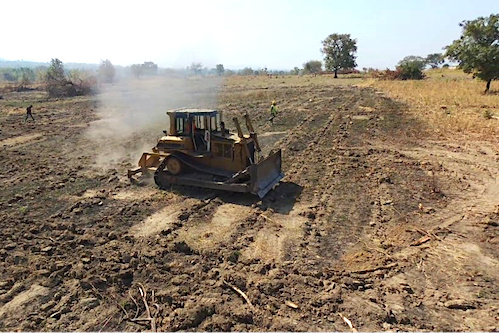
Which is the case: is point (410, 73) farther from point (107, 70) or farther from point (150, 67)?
point (150, 67)

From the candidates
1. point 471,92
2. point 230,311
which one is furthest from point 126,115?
point 471,92

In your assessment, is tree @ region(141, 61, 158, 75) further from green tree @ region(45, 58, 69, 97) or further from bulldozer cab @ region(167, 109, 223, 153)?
green tree @ region(45, 58, 69, 97)

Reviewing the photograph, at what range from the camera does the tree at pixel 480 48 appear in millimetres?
27766

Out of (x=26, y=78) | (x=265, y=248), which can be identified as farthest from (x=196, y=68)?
(x=26, y=78)

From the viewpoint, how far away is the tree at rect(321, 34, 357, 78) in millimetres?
68188

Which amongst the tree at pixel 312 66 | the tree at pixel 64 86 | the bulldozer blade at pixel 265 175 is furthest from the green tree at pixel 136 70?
the tree at pixel 312 66

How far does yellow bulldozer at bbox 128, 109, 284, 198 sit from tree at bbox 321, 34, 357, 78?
6179cm

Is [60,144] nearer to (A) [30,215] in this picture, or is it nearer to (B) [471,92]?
(A) [30,215]

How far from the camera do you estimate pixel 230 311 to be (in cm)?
564

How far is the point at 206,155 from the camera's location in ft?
34.1

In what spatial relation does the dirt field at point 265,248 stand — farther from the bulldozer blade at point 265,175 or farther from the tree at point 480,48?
the tree at point 480,48

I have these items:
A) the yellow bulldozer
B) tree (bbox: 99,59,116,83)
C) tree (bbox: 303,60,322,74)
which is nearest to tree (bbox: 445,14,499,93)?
the yellow bulldozer

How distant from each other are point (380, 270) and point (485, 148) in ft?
35.5

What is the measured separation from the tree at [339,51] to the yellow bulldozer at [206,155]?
6179 centimetres
